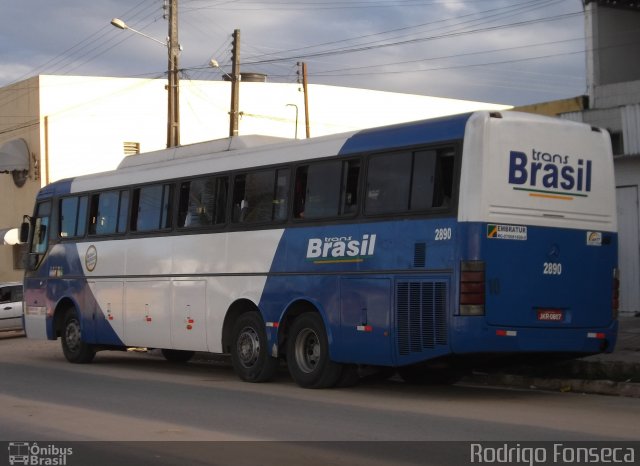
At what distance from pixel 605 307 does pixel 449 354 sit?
236 centimetres

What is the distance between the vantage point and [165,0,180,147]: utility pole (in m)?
30.6

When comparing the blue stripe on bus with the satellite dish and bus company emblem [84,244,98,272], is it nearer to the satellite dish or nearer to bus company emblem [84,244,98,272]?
bus company emblem [84,244,98,272]

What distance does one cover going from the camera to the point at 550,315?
503 inches

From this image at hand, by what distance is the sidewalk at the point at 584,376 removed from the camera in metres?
13.6

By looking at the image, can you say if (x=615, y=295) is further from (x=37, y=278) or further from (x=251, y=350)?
(x=37, y=278)

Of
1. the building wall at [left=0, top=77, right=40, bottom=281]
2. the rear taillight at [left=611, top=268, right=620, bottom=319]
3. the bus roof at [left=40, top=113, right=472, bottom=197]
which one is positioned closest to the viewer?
the bus roof at [left=40, top=113, right=472, bottom=197]

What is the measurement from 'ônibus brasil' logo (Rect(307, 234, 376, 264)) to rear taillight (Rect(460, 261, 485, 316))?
5.43ft

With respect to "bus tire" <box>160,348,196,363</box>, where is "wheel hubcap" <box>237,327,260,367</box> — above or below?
above

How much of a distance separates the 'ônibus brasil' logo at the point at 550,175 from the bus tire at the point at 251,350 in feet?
15.5

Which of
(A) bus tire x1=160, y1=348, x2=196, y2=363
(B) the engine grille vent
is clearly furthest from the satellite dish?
(B) the engine grille vent

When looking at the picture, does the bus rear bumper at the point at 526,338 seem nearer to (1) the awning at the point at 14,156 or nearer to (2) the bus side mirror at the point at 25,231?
(2) the bus side mirror at the point at 25,231

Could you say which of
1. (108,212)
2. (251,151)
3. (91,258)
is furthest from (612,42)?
(91,258)

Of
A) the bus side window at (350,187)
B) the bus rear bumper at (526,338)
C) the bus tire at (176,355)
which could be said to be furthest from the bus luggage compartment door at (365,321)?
the bus tire at (176,355)

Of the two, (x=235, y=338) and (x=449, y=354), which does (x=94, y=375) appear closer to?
(x=235, y=338)
